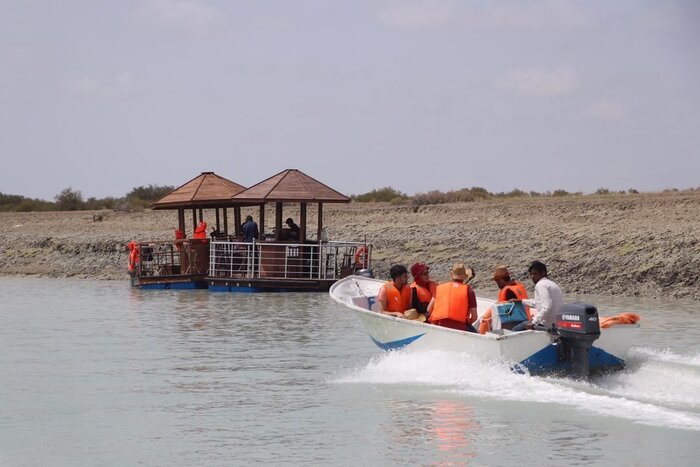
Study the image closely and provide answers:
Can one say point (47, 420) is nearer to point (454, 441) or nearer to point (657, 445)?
point (454, 441)

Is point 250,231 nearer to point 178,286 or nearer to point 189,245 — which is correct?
point 189,245

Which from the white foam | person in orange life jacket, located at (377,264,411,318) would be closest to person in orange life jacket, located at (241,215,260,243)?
person in orange life jacket, located at (377,264,411,318)

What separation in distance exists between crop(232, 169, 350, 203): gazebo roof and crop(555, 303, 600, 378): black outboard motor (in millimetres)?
15142

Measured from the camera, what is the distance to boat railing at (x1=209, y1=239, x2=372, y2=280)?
27656mm

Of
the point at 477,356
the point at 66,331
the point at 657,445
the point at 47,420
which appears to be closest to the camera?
the point at 657,445

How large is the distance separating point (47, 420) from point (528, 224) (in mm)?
22377

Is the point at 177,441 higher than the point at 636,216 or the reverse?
the reverse

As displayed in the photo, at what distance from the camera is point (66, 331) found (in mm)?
19594

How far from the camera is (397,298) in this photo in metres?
14.7

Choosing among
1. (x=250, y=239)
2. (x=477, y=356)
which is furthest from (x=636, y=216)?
(x=477, y=356)

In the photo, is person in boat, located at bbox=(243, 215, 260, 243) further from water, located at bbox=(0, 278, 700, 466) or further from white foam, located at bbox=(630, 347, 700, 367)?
white foam, located at bbox=(630, 347, 700, 367)

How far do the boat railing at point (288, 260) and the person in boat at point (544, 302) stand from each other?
1429cm

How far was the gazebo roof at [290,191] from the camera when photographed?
27.2 meters

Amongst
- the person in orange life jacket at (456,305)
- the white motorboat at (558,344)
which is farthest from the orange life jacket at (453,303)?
the white motorboat at (558,344)
